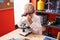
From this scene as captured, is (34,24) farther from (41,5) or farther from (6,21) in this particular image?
(6,21)

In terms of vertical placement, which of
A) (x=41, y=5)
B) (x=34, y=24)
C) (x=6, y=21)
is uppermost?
(x=41, y=5)

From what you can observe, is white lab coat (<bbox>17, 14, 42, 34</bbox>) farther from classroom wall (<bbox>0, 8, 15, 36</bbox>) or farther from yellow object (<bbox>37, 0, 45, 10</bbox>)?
classroom wall (<bbox>0, 8, 15, 36</bbox>)

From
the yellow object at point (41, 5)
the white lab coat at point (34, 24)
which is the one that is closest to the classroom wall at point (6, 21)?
the yellow object at point (41, 5)

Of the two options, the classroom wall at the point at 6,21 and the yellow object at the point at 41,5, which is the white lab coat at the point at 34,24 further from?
the classroom wall at the point at 6,21

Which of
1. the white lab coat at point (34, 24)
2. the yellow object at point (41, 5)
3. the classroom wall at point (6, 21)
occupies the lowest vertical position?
the classroom wall at point (6, 21)

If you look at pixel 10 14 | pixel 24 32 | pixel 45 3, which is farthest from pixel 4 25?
pixel 24 32

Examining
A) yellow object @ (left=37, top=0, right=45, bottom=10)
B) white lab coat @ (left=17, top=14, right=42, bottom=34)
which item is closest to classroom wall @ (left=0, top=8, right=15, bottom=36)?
yellow object @ (left=37, top=0, right=45, bottom=10)

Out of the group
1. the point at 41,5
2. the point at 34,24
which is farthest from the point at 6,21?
the point at 34,24

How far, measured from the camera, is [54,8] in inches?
95.0

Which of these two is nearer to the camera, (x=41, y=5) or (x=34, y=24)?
(x=34, y=24)

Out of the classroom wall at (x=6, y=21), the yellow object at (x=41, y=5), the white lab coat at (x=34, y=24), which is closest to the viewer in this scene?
the white lab coat at (x=34, y=24)

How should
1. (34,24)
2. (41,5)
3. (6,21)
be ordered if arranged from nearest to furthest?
(34,24) < (41,5) < (6,21)

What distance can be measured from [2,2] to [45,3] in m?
1.26

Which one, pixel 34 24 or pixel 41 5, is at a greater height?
pixel 41 5
